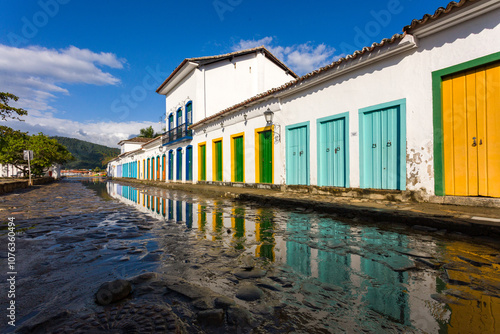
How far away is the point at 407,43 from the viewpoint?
5523 millimetres

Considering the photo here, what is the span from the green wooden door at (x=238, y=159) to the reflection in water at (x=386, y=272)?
837cm

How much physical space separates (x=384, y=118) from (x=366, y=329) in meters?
6.09

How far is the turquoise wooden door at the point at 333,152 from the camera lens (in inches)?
285

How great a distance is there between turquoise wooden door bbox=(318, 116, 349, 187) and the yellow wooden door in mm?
2448

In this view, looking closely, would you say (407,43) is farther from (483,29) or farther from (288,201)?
(288,201)

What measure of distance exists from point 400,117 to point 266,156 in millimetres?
5426

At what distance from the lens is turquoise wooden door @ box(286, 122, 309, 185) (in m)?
8.47

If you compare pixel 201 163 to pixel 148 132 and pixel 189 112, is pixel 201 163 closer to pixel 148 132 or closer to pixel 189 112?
pixel 189 112

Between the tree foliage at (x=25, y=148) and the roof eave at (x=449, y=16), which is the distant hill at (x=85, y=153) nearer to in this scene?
the tree foliage at (x=25, y=148)

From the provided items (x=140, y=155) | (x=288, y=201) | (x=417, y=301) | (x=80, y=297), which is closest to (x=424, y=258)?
(x=417, y=301)

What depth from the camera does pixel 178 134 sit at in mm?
19578

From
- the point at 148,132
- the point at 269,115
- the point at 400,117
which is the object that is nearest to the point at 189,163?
the point at 269,115

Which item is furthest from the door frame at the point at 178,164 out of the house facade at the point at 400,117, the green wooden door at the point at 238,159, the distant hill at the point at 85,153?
the distant hill at the point at 85,153

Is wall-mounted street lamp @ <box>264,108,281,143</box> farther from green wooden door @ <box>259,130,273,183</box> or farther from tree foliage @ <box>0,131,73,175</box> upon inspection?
tree foliage @ <box>0,131,73,175</box>
